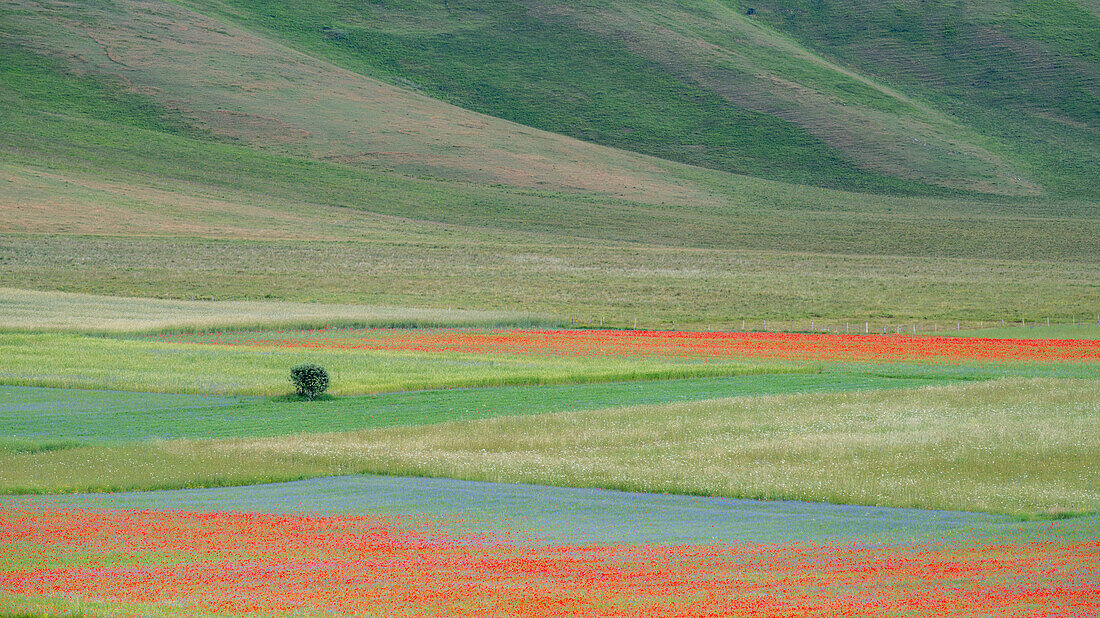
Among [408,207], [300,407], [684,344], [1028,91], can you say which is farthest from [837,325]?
[1028,91]

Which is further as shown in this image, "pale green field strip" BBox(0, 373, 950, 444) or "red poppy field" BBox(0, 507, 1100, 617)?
"pale green field strip" BBox(0, 373, 950, 444)

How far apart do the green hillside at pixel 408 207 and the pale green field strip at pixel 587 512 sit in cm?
4210

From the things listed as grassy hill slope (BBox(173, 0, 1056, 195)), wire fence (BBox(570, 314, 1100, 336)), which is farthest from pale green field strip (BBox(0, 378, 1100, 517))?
grassy hill slope (BBox(173, 0, 1056, 195))

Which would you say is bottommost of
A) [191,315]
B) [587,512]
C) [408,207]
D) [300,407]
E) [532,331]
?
[408,207]

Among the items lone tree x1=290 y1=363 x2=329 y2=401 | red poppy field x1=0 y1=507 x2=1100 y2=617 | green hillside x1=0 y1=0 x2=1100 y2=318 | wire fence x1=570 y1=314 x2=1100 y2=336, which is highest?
red poppy field x1=0 y1=507 x2=1100 y2=617

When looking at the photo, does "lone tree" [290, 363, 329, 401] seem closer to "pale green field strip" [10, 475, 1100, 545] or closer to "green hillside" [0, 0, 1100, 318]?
"pale green field strip" [10, 475, 1100, 545]

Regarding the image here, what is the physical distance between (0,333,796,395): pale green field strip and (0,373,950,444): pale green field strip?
3.15 ft

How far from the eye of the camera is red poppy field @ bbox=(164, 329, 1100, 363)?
147 feet

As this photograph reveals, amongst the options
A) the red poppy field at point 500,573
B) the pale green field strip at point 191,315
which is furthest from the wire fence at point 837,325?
the red poppy field at point 500,573

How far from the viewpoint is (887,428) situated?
2603 centimetres

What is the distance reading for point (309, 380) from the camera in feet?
108

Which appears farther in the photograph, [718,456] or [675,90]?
[675,90]

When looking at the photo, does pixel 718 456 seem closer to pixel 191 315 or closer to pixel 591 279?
pixel 191 315

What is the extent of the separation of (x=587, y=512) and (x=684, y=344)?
30.8 m
